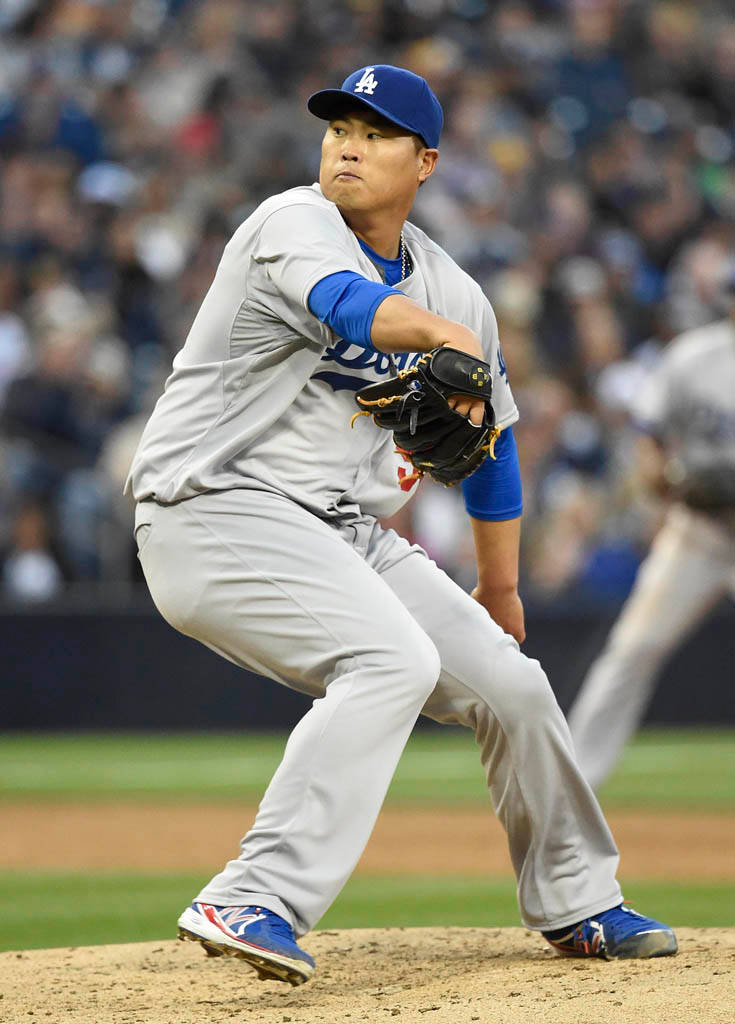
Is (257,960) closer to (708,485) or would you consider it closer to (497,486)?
(497,486)

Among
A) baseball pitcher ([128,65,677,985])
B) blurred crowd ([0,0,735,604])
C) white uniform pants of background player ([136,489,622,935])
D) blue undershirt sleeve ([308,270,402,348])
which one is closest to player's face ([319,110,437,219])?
baseball pitcher ([128,65,677,985])

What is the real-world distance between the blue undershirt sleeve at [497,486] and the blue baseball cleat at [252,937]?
114cm

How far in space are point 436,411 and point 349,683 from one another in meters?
0.61

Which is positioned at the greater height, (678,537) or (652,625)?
(678,537)

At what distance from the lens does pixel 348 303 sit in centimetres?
305

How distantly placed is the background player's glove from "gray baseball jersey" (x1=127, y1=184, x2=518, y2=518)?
127 inches

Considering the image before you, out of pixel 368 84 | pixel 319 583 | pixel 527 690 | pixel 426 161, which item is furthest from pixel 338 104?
pixel 527 690

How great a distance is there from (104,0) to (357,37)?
2111 millimetres

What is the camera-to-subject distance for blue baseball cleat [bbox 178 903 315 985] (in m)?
3.10

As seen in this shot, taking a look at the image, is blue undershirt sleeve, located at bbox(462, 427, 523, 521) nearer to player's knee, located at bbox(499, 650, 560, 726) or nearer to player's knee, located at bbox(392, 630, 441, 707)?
player's knee, located at bbox(499, 650, 560, 726)

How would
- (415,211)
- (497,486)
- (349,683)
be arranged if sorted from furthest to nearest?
(415,211) < (497,486) < (349,683)

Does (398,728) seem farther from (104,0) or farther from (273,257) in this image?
(104,0)

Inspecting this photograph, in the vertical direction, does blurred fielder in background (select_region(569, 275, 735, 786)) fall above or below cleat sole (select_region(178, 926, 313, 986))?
above

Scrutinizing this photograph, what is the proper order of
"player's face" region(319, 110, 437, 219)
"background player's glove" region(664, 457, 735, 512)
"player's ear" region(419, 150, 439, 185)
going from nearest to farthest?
"player's face" region(319, 110, 437, 219) → "player's ear" region(419, 150, 439, 185) → "background player's glove" region(664, 457, 735, 512)
